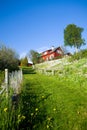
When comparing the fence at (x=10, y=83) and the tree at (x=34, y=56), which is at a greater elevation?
the tree at (x=34, y=56)

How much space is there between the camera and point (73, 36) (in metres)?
66.1

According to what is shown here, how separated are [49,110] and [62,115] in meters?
0.63

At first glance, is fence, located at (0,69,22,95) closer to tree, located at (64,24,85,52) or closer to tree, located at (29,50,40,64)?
tree, located at (64,24,85,52)

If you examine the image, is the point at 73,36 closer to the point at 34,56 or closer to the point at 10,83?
the point at 34,56

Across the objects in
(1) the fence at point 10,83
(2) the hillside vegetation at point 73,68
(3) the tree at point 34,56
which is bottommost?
(1) the fence at point 10,83

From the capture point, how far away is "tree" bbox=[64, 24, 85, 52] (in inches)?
2586

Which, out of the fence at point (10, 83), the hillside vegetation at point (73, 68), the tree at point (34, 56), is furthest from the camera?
the tree at point (34, 56)

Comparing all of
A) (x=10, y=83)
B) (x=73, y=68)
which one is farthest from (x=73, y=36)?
(x=10, y=83)

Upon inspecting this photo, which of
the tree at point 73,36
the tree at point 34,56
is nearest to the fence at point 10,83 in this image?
the tree at point 73,36

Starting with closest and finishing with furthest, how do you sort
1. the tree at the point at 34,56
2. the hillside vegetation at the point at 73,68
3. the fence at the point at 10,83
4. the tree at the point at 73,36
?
the fence at the point at 10,83, the hillside vegetation at the point at 73,68, the tree at the point at 73,36, the tree at the point at 34,56

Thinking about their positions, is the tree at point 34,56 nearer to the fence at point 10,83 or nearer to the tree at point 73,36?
the tree at point 73,36

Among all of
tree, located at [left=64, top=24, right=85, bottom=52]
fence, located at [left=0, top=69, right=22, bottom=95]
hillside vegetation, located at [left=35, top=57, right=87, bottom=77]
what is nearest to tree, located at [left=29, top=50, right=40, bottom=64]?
tree, located at [left=64, top=24, right=85, bottom=52]

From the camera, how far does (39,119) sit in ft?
20.6

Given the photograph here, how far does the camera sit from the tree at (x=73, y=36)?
65688 millimetres
